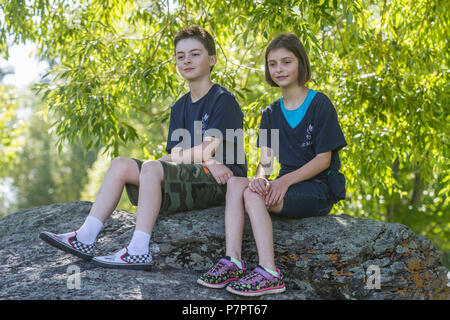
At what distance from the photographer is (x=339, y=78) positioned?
486cm

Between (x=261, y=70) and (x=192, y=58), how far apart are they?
1.98 m

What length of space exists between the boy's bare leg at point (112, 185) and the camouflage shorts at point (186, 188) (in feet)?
0.23

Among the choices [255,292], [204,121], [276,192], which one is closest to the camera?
[255,292]

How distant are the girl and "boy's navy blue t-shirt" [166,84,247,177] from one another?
16 cm

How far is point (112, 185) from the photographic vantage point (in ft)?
9.06

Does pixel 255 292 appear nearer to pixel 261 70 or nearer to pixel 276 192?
pixel 276 192

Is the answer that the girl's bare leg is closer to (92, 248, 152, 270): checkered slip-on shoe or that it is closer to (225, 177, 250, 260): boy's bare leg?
(225, 177, 250, 260): boy's bare leg

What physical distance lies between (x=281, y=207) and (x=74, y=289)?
1196 millimetres

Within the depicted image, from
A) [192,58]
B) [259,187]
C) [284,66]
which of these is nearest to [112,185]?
[259,187]

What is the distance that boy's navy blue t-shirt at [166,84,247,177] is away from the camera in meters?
3.01

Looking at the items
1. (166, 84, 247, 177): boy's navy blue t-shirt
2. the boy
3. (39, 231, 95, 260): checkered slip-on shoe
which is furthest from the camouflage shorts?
(39, 231, 95, 260): checkered slip-on shoe
